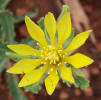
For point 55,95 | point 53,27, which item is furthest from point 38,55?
point 55,95

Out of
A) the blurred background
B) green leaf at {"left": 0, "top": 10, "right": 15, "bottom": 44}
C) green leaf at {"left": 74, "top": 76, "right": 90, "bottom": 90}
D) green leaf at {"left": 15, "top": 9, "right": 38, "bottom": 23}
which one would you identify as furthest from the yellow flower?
green leaf at {"left": 15, "top": 9, "right": 38, "bottom": 23}

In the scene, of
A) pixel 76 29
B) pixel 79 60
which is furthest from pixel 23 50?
pixel 76 29

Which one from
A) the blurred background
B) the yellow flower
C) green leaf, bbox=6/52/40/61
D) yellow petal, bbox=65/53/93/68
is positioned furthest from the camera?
the blurred background

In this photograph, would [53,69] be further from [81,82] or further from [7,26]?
[7,26]

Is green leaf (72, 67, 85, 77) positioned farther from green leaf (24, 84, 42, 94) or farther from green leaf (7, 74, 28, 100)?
green leaf (7, 74, 28, 100)

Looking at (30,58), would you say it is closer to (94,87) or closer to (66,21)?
(66,21)
